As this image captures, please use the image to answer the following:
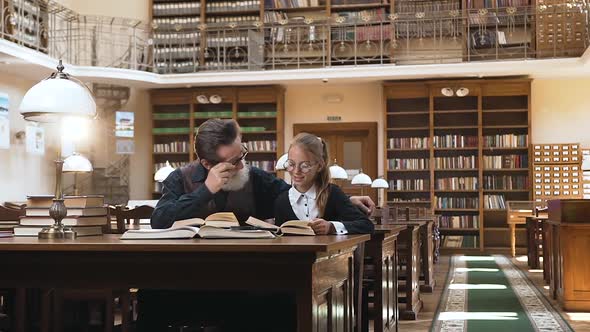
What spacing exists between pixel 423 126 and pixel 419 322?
7909mm

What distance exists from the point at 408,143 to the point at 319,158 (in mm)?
10057

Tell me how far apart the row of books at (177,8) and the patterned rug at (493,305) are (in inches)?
272

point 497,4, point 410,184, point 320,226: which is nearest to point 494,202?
point 410,184

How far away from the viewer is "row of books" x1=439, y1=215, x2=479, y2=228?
1262cm

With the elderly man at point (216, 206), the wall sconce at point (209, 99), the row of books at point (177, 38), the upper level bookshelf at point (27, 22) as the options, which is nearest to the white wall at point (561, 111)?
the wall sconce at point (209, 99)

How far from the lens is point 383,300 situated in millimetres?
4133

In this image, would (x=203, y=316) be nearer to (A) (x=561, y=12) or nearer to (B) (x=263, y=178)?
(B) (x=263, y=178)

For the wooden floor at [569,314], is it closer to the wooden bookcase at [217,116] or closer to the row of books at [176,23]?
the wooden bookcase at [217,116]

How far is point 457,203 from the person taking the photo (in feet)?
41.6

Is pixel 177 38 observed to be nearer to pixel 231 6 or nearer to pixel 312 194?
pixel 231 6

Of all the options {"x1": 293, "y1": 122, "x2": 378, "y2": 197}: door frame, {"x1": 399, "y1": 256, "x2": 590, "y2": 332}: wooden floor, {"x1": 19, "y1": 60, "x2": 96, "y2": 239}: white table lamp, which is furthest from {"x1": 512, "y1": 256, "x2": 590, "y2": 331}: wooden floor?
{"x1": 293, "y1": 122, "x2": 378, "y2": 197}: door frame

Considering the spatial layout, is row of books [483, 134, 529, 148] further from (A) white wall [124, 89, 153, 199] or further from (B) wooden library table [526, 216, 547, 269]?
(A) white wall [124, 89, 153, 199]

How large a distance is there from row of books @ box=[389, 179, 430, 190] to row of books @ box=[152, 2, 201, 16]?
4561 mm

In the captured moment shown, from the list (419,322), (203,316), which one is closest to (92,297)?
(203,316)
